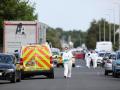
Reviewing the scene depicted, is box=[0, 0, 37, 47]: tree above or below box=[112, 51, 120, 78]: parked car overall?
above

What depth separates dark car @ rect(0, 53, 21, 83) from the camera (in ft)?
105

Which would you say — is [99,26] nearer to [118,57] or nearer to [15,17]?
[15,17]

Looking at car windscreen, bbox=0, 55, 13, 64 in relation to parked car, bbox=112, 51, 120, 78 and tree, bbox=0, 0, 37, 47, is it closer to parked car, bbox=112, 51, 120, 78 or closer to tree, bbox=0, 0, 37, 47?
parked car, bbox=112, 51, 120, 78

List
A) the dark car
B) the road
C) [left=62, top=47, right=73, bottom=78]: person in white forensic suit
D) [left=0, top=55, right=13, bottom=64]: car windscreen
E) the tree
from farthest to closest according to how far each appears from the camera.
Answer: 1. the tree
2. [left=62, top=47, right=73, bottom=78]: person in white forensic suit
3. [left=0, top=55, right=13, bottom=64]: car windscreen
4. the dark car
5. the road

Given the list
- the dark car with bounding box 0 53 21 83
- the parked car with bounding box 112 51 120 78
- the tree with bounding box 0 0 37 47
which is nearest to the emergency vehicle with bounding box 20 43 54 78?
the dark car with bounding box 0 53 21 83

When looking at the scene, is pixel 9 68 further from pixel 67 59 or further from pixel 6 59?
pixel 67 59

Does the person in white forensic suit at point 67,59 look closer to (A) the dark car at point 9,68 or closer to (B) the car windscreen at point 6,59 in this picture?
(A) the dark car at point 9,68

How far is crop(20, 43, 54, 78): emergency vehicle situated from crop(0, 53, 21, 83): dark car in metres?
2.56

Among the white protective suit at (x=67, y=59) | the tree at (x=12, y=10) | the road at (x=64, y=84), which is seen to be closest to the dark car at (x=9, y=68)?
the road at (x=64, y=84)

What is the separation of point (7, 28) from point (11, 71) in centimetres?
1055

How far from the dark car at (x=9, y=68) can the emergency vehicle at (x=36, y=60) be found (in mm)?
2563

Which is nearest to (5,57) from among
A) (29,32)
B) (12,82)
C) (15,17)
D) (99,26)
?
(12,82)

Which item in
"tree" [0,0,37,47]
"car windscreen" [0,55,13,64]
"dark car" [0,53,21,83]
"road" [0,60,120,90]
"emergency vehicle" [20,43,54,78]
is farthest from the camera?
"tree" [0,0,37,47]

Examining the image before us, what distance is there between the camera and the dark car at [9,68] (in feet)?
105
